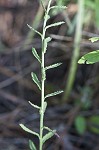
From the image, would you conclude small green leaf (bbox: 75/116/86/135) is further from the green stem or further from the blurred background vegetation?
the green stem

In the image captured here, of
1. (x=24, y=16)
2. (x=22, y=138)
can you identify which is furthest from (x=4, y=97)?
(x=24, y=16)

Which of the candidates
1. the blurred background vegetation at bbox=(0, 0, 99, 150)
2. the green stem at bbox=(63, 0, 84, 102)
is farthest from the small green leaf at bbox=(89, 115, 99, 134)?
the green stem at bbox=(63, 0, 84, 102)

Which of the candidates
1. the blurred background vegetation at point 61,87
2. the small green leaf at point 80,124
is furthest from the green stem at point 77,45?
the small green leaf at point 80,124

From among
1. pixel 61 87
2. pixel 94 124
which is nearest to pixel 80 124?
pixel 94 124

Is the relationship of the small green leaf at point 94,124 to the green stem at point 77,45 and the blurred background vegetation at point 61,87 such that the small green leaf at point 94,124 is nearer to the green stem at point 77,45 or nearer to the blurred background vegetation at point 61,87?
A: the blurred background vegetation at point 61,87

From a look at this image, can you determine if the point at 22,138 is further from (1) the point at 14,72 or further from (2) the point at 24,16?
(2) the point at 24,16

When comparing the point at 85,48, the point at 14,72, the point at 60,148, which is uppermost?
the point at 85,48

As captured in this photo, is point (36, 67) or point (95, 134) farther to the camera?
point (36, 67)

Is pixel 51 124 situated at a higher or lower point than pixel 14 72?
lower
